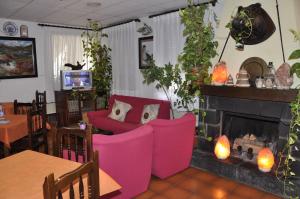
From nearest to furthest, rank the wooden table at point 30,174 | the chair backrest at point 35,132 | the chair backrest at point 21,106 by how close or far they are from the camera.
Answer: the wooden table at point 30,174
the chair backrest at point 35,132
the chair backrest at point 21,106

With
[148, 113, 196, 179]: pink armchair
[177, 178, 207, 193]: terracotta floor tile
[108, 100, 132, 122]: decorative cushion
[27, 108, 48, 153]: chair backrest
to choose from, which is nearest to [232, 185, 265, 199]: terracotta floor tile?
[177, 178, 207, 193]: terracotta floor tile

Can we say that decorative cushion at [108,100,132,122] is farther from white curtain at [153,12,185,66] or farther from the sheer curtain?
white curtain at [153,12,185,66]

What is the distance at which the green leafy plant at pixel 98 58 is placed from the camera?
5961 millimetres

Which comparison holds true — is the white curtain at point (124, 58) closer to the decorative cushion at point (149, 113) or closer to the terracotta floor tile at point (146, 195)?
the decorative cushion at point (149, 113)

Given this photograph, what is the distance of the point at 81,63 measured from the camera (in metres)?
6.45

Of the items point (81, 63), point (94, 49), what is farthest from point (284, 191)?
point (81, 63)

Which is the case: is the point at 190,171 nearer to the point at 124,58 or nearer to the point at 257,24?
the point at 257,24

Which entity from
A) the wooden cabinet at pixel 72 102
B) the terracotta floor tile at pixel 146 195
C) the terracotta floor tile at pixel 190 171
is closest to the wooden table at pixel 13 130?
the wooden cabinet at pixel 72 102

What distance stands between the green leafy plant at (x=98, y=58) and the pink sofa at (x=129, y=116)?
1123 millimetres

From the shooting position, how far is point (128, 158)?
8.06 ft

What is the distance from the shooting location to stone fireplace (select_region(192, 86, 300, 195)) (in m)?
2.83

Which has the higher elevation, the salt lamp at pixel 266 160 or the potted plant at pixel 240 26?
the potted plant at pixel 240 26

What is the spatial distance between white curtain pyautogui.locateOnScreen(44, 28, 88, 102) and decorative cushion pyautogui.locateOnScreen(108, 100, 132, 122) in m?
2.03

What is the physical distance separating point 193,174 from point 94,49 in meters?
3.92
